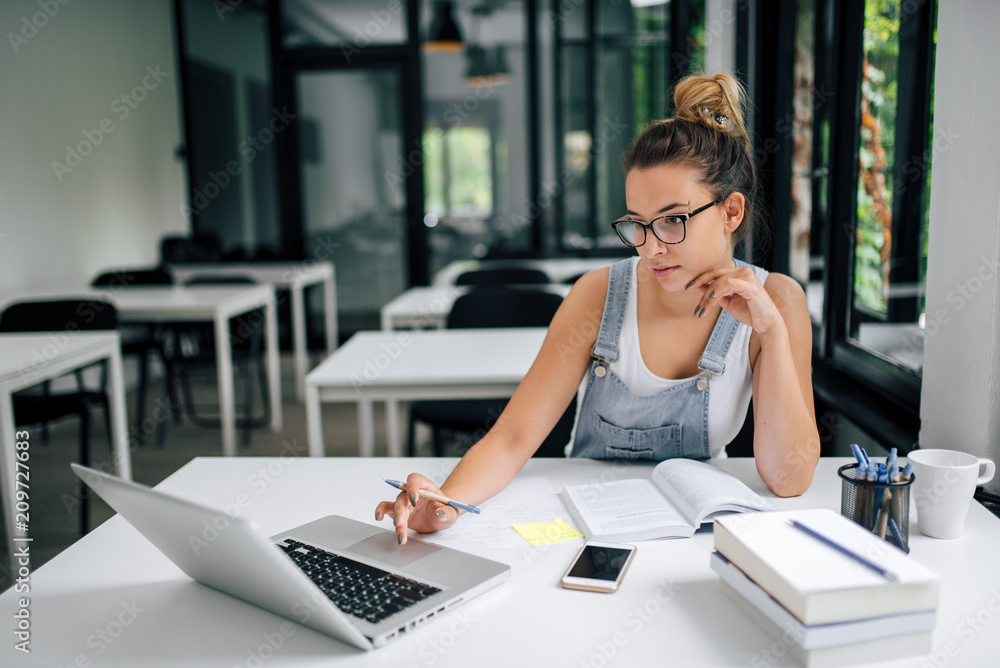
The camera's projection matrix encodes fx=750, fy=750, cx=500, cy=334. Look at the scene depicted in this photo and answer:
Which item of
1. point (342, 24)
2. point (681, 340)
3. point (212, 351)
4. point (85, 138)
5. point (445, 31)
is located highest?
point (342, 24)

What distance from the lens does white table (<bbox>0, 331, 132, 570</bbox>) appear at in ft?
7.15

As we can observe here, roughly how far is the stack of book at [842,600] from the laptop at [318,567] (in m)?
0.31

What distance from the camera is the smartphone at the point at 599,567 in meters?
0.89

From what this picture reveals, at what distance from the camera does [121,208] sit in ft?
16.9

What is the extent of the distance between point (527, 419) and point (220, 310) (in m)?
2.47

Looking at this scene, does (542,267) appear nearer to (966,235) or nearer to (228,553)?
(966,235)

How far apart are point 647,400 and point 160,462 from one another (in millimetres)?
2828

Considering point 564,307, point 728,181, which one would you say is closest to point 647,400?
point 564,307

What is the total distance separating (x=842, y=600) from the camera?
28.5 inches

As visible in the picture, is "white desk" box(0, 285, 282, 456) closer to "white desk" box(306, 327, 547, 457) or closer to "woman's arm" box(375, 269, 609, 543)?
"white desk" box(306, 327, 547, 457)

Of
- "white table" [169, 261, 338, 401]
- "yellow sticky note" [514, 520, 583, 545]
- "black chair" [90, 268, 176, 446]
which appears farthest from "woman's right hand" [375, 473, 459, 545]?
"white table" [169, 261, 338, 401]

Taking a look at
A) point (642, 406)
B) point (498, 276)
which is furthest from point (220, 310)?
point (642, 406)

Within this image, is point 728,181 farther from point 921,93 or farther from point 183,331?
point 183,331

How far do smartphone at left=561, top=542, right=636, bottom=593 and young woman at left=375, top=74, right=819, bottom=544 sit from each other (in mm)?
245
